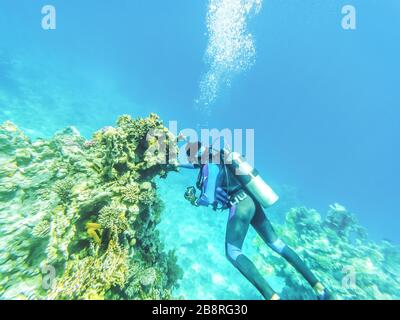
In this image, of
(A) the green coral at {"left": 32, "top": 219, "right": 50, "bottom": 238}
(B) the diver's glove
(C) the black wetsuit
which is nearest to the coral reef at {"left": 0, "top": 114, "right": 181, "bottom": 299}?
(A) the green coral at {"left": 32, "top": 219, "right": 50, "bottom": 238}

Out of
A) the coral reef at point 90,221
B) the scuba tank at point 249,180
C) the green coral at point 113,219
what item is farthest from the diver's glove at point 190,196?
the green coral at point 113,219

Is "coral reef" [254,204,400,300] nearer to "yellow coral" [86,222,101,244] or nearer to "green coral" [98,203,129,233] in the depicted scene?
"green coral" [98,203,129,233]

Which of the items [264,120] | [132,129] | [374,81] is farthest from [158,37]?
[132,129]

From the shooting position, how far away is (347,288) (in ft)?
25.6

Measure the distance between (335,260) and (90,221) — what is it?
339 inches

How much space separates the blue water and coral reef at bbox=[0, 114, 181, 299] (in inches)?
1641

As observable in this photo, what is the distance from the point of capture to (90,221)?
14.3 feet

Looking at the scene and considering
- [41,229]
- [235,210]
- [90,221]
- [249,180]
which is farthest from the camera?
[249,180]

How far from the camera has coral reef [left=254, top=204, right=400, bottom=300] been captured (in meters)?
7.95

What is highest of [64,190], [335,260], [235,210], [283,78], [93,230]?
[283,78]

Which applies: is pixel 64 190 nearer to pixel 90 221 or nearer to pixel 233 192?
pixel 90 221

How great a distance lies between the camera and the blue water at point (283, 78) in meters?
61.5

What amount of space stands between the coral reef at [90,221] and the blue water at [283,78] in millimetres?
41688

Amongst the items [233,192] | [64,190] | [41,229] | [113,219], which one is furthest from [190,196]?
[41,229]
